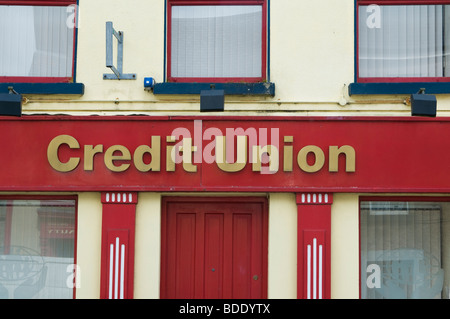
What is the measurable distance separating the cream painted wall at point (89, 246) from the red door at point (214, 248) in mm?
805

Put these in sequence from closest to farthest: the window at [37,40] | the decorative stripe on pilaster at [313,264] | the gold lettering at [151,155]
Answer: the decorative stripe on pilaster at [313,264], the gold lettering at [151,155], the window at [37,40]

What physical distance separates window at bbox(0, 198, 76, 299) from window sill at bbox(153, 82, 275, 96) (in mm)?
1866

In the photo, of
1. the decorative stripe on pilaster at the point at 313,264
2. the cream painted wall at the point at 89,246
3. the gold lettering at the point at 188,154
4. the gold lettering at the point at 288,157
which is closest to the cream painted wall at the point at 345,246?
A: the decorative stripe on pilaster at the point at 313,264

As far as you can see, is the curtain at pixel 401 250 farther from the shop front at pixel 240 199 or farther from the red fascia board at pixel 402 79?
the red fascia board at pixel 402 79

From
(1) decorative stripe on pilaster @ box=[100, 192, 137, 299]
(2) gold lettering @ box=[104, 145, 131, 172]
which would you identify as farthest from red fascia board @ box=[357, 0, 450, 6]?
(1) decorative stripe on pilaster @ box=[100, 192, 137, 299]

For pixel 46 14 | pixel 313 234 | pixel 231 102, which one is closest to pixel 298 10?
pixel 231 102

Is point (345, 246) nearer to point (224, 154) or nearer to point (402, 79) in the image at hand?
point (224, 154)

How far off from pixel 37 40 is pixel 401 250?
17.9 feet

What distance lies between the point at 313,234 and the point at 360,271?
858mm

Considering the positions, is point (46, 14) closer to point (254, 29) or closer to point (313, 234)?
point (254, 29)

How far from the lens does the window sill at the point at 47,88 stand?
649cm

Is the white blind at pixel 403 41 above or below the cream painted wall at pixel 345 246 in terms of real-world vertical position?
above

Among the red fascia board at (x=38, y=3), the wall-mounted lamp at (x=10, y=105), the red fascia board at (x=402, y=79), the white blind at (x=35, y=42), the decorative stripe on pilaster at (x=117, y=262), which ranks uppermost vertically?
the red fascia board at (x=38, y=3)

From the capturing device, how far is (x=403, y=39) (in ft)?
22.1
